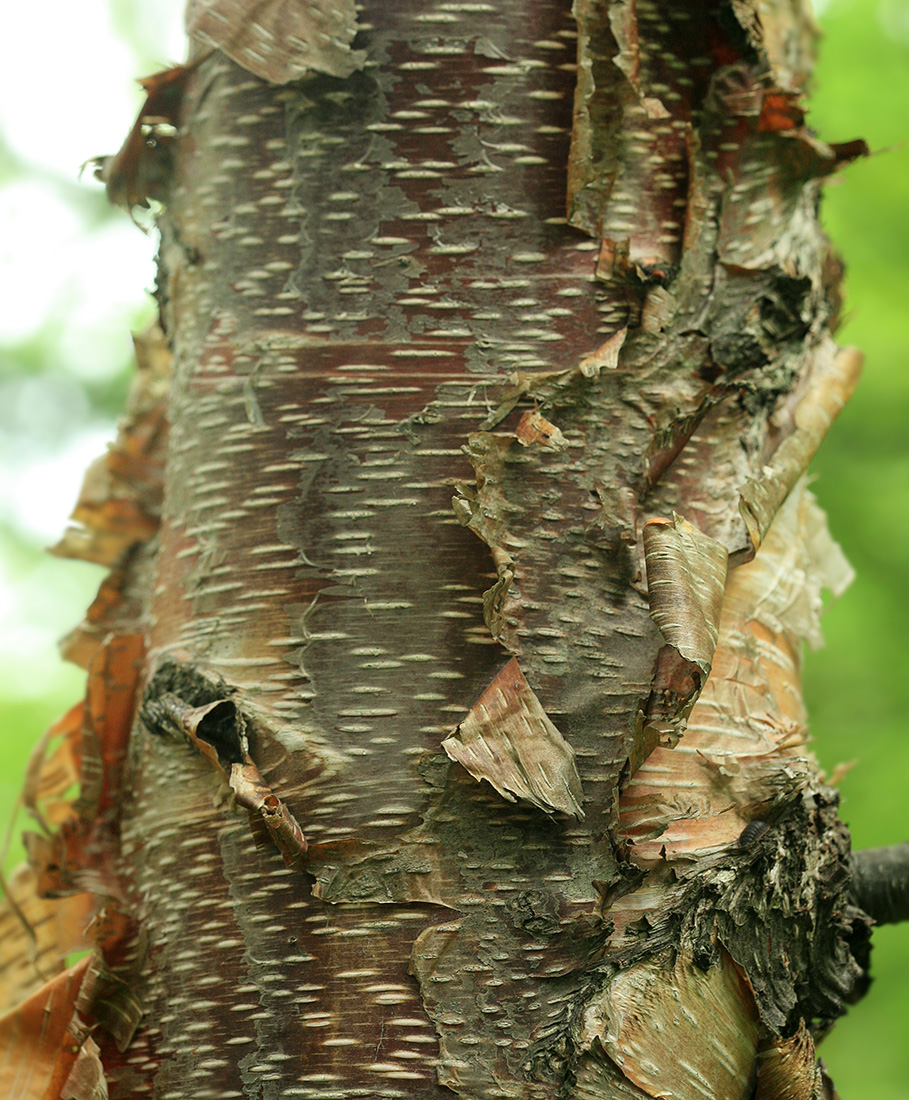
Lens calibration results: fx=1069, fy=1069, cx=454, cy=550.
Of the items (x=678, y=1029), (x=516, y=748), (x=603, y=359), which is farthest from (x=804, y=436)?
(x=678, y=1029)

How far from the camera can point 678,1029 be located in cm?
92

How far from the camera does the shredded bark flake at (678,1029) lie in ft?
2.89

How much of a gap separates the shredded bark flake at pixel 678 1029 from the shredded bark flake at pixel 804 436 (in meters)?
0.42

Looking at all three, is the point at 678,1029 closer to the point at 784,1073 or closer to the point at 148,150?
the point at 784,1073

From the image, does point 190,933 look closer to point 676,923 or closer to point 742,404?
point 676,923

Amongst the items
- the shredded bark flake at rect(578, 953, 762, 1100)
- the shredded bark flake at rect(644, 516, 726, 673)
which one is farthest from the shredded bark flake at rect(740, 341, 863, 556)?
the shredded bark flake at rect(578, 953, 762, 1100)

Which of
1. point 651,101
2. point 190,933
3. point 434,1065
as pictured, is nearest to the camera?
point 434,1065

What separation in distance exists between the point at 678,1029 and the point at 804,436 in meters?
0.64

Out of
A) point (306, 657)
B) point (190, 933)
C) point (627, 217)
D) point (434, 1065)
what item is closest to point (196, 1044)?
point (190, 933)

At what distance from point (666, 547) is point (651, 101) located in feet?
1.59

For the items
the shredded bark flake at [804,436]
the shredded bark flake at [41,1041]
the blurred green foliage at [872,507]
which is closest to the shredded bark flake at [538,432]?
the shredded bark flake at [804,436]

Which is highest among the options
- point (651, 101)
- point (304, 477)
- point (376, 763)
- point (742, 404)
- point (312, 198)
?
point (651, 101)

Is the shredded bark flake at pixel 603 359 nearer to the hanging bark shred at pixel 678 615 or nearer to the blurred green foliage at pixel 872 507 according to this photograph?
the hanging bark shred at pixel 678 615

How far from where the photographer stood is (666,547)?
0.98 metres
